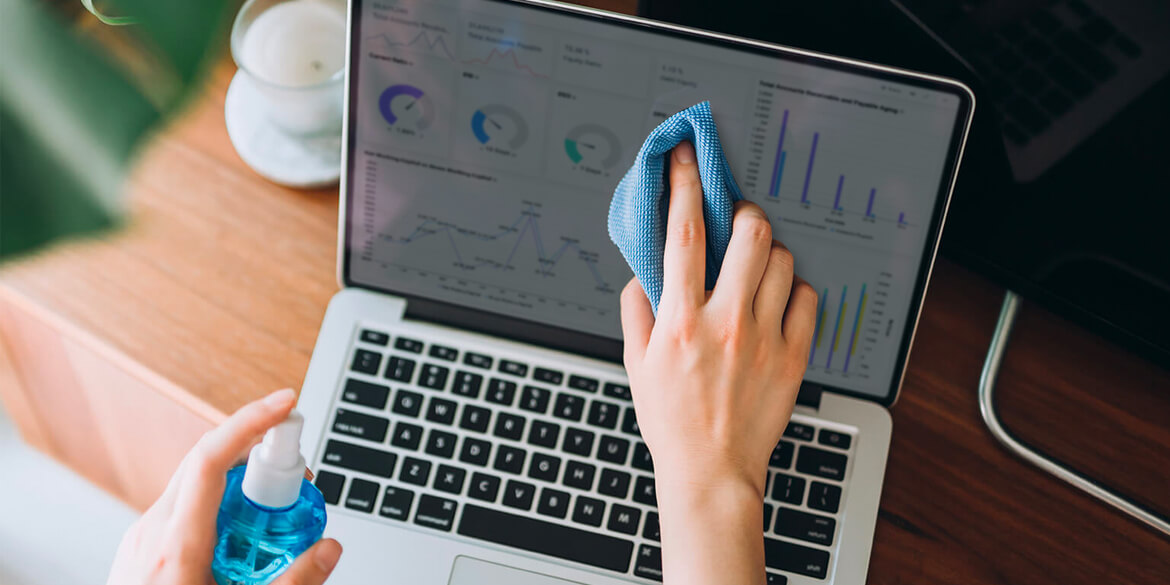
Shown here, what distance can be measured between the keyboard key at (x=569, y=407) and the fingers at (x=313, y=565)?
21 centimetres

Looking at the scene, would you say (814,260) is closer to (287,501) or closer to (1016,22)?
(1016,22)

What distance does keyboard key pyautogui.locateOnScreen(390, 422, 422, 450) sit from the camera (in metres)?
0.62

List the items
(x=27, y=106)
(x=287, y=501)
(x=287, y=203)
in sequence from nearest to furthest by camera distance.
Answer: (x=27, y=106) → (x=287, y=501) → (x=287, y=203)

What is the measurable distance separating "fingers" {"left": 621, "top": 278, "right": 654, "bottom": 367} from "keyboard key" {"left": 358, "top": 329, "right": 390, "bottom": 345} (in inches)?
8.4

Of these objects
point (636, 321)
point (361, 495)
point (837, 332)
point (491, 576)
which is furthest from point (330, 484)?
point (837, 332)

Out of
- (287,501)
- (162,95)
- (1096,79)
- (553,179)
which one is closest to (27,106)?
(162,95)

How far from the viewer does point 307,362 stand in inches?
26.0

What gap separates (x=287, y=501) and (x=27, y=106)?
0.29m

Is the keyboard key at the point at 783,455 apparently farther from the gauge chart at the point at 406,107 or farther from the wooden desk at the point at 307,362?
the gauge chart at the point at 406,107

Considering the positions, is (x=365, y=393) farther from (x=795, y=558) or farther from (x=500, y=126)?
(x=795, y=558)

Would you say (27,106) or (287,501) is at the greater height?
(27,106)

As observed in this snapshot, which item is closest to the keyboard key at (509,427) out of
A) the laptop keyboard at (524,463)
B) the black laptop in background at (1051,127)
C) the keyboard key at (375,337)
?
the laptop keyboard at (524,463)

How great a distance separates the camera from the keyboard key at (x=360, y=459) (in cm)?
61

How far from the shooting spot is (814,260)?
61cm
